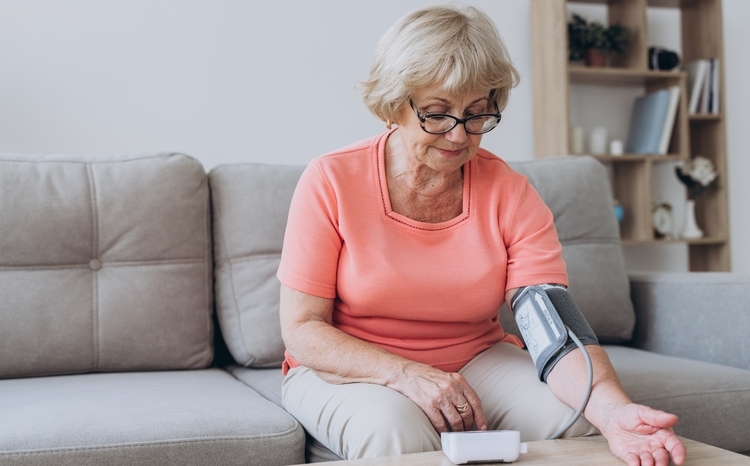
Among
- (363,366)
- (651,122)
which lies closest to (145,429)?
(363,366)

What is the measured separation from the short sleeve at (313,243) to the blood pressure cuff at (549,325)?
332mm

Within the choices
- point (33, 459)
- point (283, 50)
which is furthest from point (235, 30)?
point (33, 459)

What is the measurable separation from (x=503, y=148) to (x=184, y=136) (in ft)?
4.10

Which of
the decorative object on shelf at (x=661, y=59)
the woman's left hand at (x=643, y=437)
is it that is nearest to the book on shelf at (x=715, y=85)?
the decorative object on shelf at (x=661, y=59)

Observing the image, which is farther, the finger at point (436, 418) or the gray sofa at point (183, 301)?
the gray sofa at point (183, 301)

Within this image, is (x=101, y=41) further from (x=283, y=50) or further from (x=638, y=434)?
(x=638, y=434)

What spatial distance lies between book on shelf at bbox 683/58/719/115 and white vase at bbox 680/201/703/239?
404mm

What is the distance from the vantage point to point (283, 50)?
258 cm

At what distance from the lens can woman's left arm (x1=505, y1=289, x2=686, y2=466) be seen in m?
0.89

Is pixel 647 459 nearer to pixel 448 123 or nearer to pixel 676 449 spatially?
pixel 676 449

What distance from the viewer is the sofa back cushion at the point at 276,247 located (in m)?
1.65

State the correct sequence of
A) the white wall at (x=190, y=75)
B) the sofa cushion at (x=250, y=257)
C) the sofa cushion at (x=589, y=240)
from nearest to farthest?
the sofa cushion at (x=250, y=257) → the sofa cushion at (x=589, y=240) → the white wall at (x=190, y=75)

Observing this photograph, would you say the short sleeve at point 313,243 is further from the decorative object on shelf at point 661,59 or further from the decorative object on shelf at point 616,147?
the decorative object on shelf at point 661,59

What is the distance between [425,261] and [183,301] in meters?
0.63
